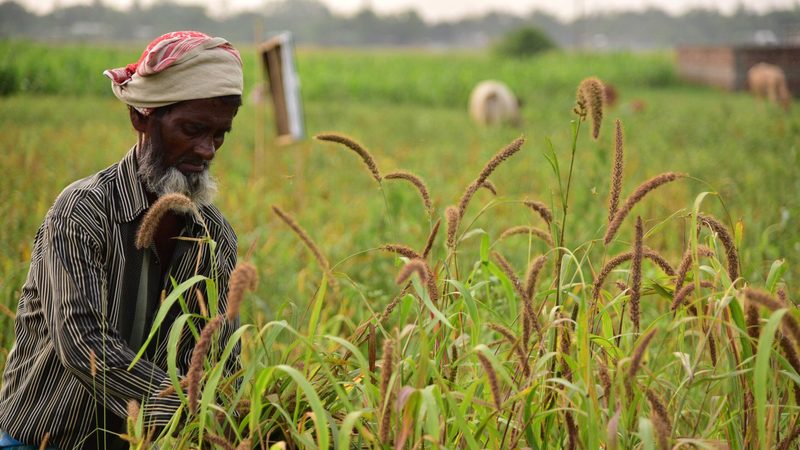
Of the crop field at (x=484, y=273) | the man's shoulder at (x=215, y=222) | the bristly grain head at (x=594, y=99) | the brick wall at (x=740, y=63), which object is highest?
the bristly grain head at (x=594, y=99)

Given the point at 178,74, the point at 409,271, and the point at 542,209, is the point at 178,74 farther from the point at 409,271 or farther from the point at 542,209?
the point at 409,271

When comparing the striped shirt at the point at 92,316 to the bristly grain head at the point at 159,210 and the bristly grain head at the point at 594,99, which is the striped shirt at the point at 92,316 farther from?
the bristly grain head at the point at 594,99

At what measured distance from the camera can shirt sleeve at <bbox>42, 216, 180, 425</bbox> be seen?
72.3 inches

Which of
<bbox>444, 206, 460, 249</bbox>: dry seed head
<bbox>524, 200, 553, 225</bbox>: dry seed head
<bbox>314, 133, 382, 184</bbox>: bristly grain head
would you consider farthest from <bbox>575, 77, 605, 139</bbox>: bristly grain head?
<bbox>314, 133, 382, 184</bbox>: bristly grain head

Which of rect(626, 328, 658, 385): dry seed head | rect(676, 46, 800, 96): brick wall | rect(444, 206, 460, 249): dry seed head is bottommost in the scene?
rect(676, 46, 800, 96): brick wall

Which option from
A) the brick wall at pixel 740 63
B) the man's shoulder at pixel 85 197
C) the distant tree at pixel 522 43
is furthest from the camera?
the distant tree at pixel 522 43

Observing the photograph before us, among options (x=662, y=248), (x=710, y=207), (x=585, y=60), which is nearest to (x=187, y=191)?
(x=662, y=248)

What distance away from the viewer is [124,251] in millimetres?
2029

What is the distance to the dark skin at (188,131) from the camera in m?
2.07

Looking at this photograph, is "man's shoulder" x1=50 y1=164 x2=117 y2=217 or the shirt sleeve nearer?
the shirt sleeve

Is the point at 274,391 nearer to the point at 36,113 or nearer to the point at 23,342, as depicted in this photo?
the point at 23,342

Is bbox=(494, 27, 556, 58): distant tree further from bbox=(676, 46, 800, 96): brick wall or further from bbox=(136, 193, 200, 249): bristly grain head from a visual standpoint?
bbox=(136, 193, 200, 249): bristly grain head

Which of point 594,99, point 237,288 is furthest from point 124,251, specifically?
point 594,99

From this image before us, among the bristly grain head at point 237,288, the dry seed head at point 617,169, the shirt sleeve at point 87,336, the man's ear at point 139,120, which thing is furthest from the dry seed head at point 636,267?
the man's ear at point 139,120
